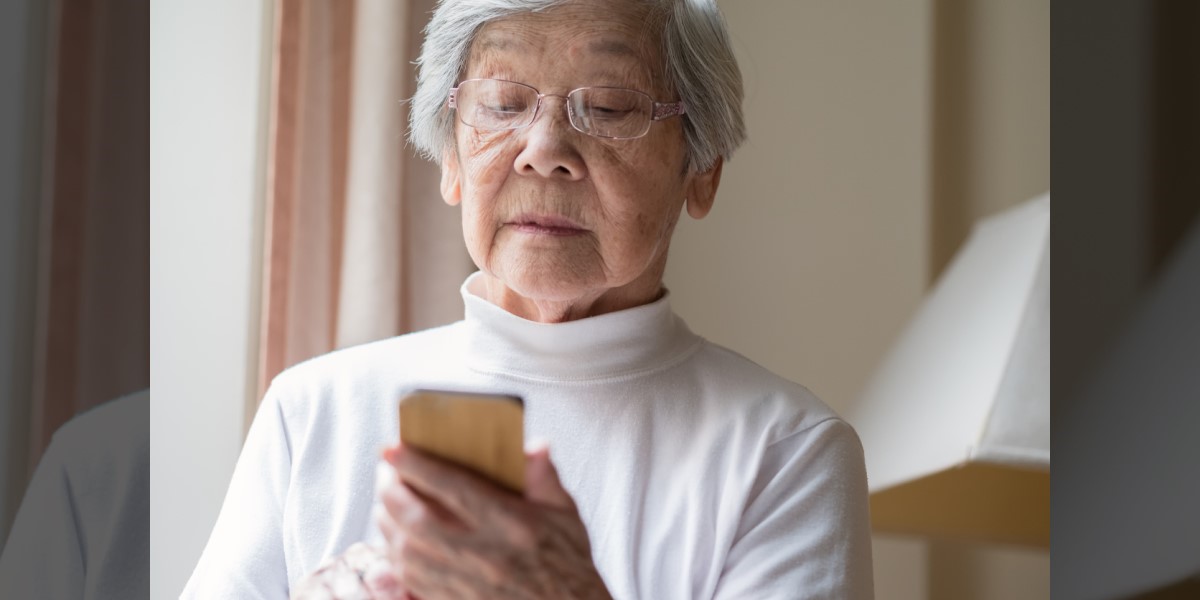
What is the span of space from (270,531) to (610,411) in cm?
40

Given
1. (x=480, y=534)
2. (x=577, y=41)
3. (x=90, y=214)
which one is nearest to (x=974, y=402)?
(x=577, y=41)

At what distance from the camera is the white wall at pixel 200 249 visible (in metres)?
1.72

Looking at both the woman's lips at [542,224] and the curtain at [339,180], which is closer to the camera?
the woman's lips at [542,224]

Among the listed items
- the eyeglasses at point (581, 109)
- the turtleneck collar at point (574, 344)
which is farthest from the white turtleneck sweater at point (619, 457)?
the eyeglasses at point (581, 109)

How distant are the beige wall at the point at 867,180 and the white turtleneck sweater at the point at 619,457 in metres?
0.37

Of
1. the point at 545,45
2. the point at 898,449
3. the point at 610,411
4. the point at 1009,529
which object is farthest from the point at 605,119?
the point at 1009,529

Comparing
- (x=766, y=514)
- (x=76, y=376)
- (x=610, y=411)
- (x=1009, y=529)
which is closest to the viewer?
(x=76, y=376)

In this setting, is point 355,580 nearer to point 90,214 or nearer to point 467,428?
point 467,428

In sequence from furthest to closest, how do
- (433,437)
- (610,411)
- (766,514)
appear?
(610,411), (766,514), (433,437)

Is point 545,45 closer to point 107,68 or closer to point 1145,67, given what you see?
point 107,68

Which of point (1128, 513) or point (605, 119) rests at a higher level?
point (605, 119)

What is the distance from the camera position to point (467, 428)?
0.91 metres

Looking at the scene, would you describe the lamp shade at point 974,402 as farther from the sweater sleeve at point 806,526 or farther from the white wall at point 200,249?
the white wall at point 200,249

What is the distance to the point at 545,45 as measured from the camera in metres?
1.26
